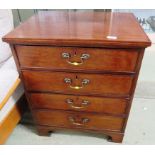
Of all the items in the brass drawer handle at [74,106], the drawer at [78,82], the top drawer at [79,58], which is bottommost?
the brass drawer handle at [74,106]

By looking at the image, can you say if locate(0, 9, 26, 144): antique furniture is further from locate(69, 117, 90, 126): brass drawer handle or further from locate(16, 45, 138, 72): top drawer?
locate(69, 117, 90, 126): brass drawer handle

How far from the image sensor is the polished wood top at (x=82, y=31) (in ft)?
2.39

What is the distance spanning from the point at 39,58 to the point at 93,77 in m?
0.28

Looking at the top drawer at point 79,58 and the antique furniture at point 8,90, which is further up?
the top drawer at point 79,58

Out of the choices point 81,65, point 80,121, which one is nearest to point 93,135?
point 80,121

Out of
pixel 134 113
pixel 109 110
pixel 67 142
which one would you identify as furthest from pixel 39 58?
pixel 134 113

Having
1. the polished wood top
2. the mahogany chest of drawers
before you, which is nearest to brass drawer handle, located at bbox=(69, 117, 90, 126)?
the mahogany chest of drawers

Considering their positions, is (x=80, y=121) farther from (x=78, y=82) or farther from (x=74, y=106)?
(x=78, y=82)

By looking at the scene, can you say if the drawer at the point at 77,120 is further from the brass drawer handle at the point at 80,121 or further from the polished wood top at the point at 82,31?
the polished wood top at the point at 82,31

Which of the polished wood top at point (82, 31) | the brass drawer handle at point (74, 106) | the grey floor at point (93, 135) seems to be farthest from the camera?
the grey floor at point (93, 135)

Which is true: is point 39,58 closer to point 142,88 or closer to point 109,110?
point 109,110

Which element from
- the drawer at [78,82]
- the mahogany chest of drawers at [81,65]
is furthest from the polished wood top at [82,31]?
the drawer at [78,82]

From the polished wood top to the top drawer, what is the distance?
0.04 meters

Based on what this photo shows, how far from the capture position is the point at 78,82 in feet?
2.93
